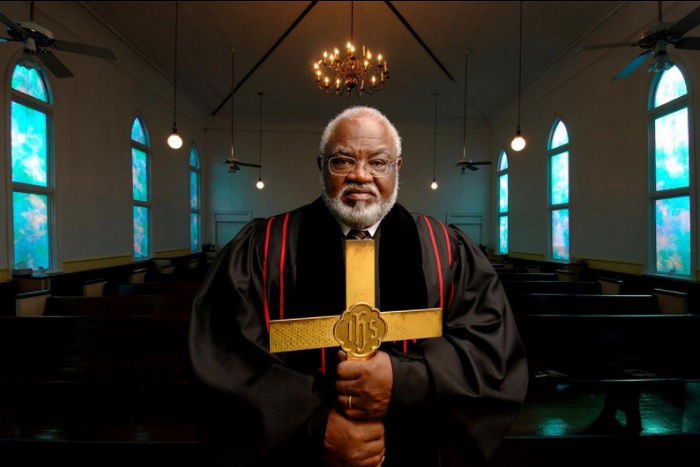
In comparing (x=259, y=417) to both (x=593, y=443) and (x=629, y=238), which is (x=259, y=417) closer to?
(x=593, y=443)

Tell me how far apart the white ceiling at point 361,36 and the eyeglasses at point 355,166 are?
6.07 m

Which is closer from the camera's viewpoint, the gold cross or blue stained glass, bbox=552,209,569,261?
the gold cross

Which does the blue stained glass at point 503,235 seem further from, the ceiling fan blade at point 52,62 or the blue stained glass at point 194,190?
the ceiling fan blade at point 52,62

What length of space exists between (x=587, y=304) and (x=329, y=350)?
11.5 ft

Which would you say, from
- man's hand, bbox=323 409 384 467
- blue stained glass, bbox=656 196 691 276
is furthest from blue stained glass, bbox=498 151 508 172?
man's hand, bbox=323 409 384 467

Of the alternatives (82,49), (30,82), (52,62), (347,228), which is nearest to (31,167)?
(30,82)

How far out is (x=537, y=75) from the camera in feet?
28.6

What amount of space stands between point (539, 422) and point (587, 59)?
7088 mm

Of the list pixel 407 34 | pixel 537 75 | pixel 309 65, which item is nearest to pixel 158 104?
pixel 309 65

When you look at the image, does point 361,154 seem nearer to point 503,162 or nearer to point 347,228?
point 347,228

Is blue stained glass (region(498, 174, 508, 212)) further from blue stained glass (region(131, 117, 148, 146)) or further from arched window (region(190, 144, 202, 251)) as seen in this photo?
blue stained glass (region(131, 117, 148, 146))

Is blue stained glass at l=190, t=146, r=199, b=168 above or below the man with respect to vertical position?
above

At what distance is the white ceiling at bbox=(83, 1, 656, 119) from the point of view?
608cm

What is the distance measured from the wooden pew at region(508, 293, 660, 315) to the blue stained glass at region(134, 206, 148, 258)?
7.84 m
